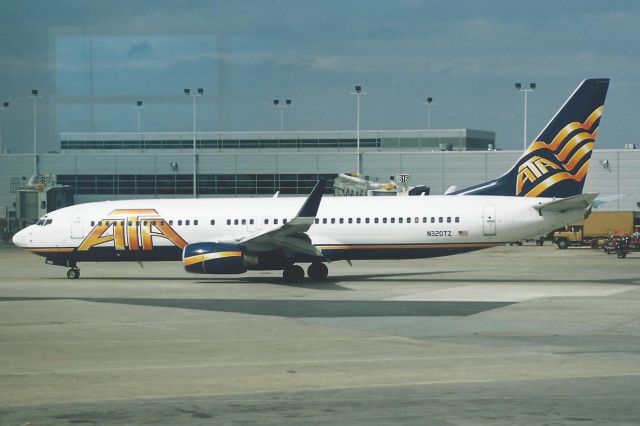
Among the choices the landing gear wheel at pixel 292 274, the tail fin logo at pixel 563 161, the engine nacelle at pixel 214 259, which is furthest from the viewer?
the tail fin logo at pixel 563 161

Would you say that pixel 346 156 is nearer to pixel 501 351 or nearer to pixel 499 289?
pixel 499 289

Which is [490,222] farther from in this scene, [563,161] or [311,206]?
[311,206]

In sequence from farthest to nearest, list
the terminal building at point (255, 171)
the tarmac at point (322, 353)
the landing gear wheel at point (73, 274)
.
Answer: the terminal building at point (255, 171) → the landing gear wheel at point (73, 274) → the tarmac at point (322, 353)

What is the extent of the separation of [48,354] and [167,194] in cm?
7237

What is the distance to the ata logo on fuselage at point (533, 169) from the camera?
40562 mm

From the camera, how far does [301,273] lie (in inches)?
1585

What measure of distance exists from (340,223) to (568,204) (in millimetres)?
9078

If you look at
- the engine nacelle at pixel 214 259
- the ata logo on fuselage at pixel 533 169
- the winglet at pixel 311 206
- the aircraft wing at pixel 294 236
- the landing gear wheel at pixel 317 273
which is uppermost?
the ata logo on fuselage at pixel 533 169

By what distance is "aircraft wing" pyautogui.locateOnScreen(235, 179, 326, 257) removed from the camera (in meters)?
37.1

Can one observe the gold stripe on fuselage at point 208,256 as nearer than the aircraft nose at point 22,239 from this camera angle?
Yes

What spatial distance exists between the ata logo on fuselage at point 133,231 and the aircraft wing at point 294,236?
11.9 ft

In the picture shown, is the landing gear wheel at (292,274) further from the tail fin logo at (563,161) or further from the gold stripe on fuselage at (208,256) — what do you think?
the tail fin logo at (563,161)

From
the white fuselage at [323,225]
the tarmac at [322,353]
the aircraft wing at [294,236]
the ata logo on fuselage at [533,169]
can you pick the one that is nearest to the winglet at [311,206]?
the aircraft wing at [294,236]

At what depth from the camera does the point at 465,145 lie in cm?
13462
